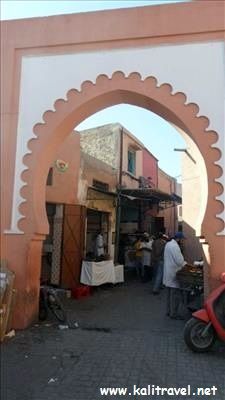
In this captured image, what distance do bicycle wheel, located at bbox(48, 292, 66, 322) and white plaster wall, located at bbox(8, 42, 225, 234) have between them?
1478 mm

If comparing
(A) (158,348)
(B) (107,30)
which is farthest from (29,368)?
(B) (107,30)

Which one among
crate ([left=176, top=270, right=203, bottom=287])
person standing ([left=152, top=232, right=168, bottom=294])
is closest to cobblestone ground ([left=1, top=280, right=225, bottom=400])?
crate ([left=176, top=270, right=203, bottom=287])

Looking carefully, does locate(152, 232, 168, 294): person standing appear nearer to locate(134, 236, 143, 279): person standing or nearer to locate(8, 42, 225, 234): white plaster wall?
locate(134, 236, 143, 279): person standing

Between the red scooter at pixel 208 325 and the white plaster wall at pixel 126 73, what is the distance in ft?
7.13

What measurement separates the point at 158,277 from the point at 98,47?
6449 millimetres

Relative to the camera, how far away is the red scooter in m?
5.35

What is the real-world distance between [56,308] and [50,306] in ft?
0.40

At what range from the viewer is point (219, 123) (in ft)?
20.4

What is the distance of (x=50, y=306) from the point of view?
700 cm

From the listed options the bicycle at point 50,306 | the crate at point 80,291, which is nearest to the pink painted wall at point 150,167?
the crate at point 80,291

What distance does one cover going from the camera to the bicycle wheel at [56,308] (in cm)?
694

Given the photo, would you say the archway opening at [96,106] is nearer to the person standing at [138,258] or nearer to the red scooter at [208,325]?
the red scooter at [208,325]

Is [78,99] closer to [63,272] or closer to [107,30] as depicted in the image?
[107,30]

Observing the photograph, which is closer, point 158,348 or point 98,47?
point 158,348
